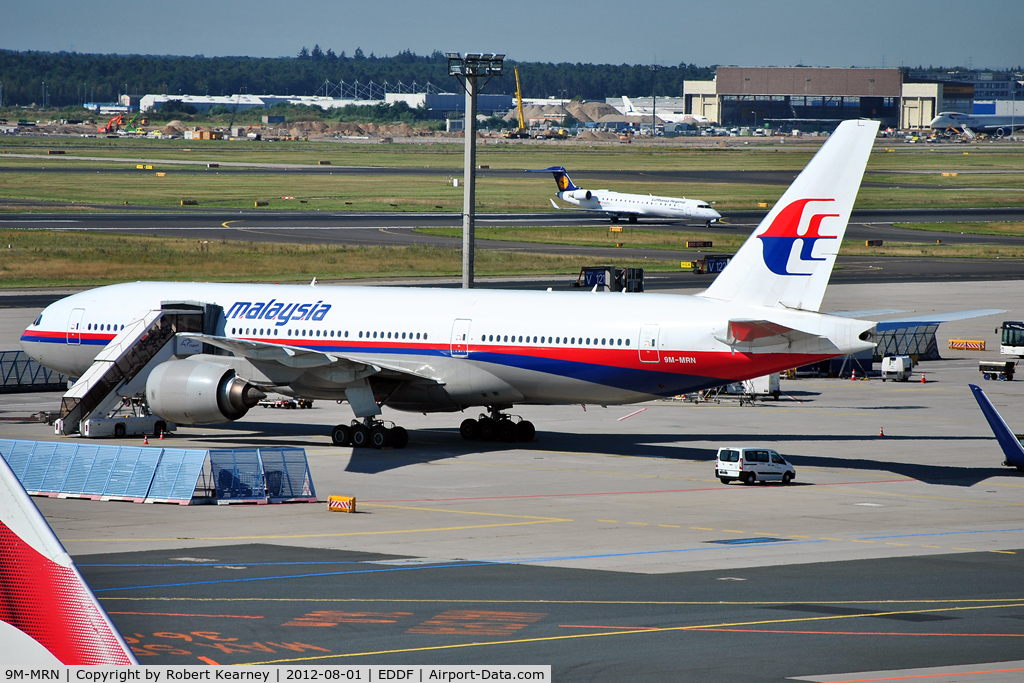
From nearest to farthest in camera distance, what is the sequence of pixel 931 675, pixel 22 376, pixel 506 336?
pixel 931 675 < pixel 506 336 < pixel 22 376

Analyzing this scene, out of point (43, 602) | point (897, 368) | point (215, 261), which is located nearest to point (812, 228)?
point (897, 368)

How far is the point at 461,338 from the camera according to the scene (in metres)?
43.0

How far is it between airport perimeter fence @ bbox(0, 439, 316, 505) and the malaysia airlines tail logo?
15.3 meters

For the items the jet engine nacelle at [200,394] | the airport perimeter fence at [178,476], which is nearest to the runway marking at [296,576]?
the airport perimeter fence at [178,476]

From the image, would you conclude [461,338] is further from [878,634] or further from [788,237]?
[878,634]

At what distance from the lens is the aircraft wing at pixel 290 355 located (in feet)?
136

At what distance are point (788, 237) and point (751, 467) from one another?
23.4ft

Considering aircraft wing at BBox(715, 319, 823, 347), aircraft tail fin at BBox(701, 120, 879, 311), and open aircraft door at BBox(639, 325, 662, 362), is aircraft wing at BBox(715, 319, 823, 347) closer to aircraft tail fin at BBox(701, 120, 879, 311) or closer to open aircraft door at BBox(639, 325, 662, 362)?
aircraft tail fin at BBox(701, 120, 879, 311)

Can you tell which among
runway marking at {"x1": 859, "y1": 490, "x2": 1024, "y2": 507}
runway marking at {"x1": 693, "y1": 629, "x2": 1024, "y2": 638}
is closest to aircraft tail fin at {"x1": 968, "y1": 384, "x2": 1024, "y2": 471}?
runway marking at {"x1": 859, "y1": 490, "x2": 1024, "y2": 507}

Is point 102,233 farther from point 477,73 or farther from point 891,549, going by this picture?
point 891,549

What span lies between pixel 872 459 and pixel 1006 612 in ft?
62.0

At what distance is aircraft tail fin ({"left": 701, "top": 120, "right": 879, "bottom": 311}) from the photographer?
130 ft

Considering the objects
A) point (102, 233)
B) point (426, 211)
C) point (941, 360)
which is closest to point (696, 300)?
point (941, 360)

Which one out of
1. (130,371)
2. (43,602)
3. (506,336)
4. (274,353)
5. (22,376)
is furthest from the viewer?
(22,376)
